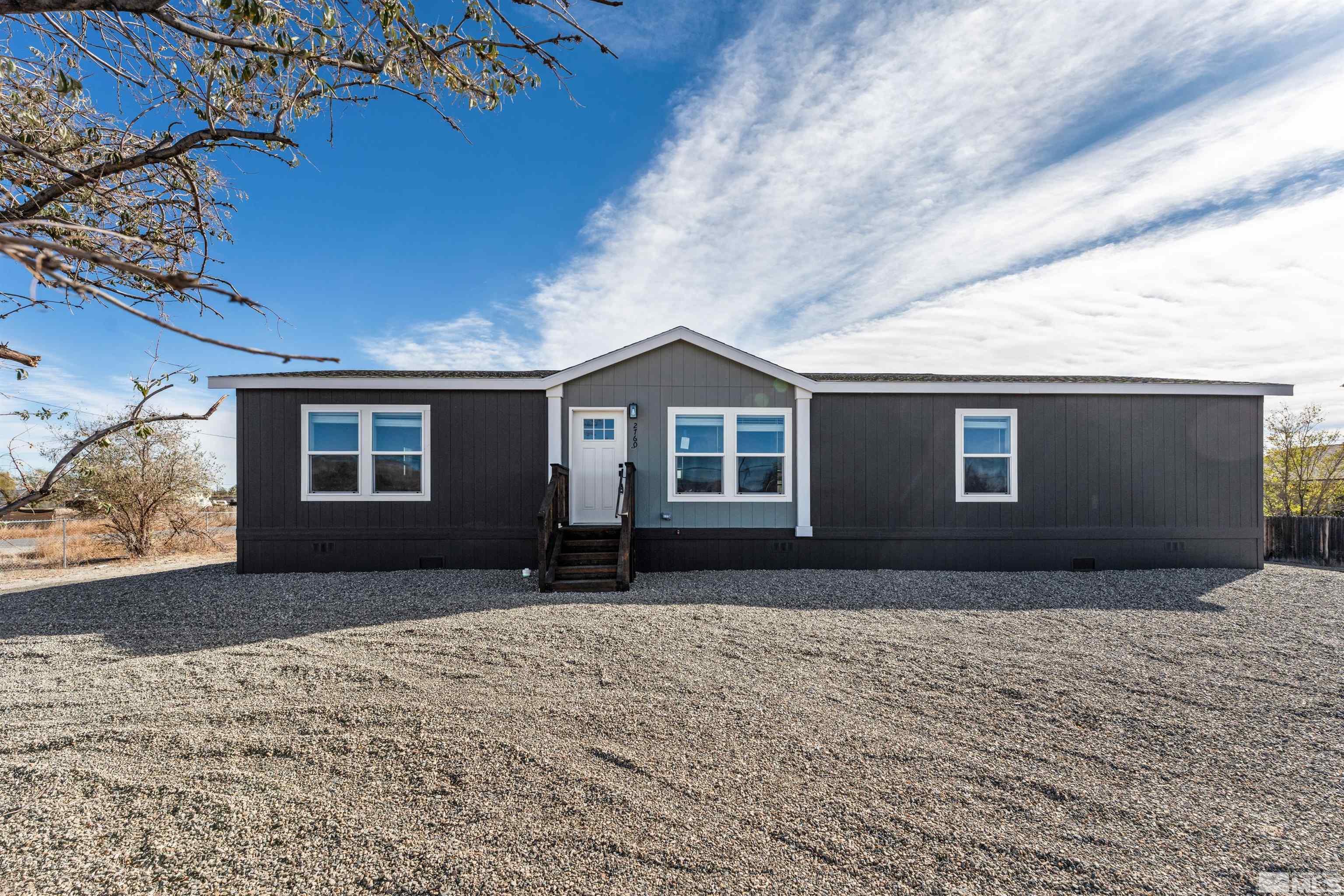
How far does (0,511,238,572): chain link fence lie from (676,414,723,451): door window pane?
945 centimetres

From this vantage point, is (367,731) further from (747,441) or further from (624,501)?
(747,441)

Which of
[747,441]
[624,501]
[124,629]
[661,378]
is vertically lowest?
[124,629]

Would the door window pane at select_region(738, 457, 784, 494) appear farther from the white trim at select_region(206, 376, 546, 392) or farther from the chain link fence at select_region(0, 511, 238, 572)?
the chain link fence at select_region(0, 511, 238, 572)

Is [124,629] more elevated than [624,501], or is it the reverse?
[624,501]

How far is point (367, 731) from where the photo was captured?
10.7ft

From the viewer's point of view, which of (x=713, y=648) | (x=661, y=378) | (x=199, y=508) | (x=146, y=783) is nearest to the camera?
(x=146, y=783)

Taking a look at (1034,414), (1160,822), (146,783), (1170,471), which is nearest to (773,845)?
(1160,822)

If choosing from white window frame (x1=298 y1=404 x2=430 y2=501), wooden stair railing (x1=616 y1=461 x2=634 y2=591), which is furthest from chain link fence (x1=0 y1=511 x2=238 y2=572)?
wooden stair railing (x1=616 y1=461 x2=634 y2=591)

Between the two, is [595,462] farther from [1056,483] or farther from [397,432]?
[1056,483]

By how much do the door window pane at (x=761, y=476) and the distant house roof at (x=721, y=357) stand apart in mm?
1191

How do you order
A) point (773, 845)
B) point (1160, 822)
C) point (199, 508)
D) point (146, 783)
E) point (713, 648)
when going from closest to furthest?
point (773, 845)
point (1160, 822)
point (146, 783)
point (713, 648)
point (199, 508)

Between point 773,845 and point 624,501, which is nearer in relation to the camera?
point 773,845

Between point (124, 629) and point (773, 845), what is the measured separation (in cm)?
636

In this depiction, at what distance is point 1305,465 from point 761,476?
43.6 ft
